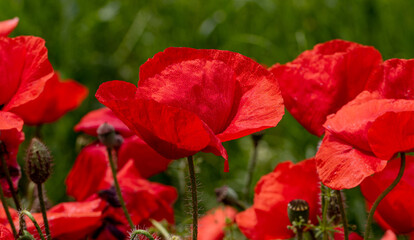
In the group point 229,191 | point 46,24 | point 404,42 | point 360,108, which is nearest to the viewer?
point 360,108

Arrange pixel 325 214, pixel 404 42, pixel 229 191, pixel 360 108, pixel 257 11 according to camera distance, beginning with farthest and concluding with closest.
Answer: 1. pixel 257 11
2. pixel 404 42
3. pixel 229 191
4. pixel 325 214
5. pixel 360 108

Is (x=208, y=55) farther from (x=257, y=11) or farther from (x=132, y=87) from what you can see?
(x=257, y=11)

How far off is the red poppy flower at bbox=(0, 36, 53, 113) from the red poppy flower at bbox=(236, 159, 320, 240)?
0.37 metres

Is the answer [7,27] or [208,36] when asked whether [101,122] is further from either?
[208,36]

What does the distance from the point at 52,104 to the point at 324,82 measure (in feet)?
2.72

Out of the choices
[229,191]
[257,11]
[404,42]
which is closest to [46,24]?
[257,11]

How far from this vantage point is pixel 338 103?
34.3 inches

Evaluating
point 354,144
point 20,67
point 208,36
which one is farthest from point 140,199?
point 208,36

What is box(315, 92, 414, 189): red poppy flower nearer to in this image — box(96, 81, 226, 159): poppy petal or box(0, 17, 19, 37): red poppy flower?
box(96, 81, 226, 159): poppy petal

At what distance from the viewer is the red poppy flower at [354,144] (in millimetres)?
666

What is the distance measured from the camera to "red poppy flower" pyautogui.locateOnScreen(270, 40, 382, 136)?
86 cm

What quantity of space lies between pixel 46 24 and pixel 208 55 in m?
2.01

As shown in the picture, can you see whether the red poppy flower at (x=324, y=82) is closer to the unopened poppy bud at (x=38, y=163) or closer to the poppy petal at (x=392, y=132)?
the poppy petal at (x=392, y=132)

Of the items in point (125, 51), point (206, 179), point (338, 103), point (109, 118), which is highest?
point (338, 103)
